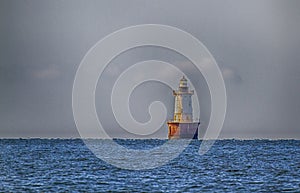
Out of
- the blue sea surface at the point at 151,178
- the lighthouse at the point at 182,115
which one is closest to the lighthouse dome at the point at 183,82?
the lighthouse at the point at 182,115

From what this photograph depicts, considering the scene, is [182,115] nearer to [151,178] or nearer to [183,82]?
[183,82]

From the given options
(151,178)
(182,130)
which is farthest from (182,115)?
(151,178)

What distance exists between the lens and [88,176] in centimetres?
5453

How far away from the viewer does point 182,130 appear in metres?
129

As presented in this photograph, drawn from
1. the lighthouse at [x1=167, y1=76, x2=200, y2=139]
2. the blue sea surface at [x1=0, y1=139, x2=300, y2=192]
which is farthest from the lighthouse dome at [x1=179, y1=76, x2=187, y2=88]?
the blue sea surface at [x1=0, y1=139, x2=300, y2=192]

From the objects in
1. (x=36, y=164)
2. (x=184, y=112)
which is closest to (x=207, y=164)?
(x=36, y=164)

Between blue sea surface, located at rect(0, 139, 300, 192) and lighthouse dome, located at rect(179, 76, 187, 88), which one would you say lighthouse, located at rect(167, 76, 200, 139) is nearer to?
lighthouse dome, located at rect(179, 76, 187, 88)

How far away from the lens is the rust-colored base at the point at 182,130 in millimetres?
128250

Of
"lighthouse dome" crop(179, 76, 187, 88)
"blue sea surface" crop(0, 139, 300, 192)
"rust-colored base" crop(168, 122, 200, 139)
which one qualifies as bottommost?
"blue sea surface" crop(0, 139, 300, 192)

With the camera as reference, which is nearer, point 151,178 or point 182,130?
point 151,178

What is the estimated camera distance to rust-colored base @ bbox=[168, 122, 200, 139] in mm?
128250

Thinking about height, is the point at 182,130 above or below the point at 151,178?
above

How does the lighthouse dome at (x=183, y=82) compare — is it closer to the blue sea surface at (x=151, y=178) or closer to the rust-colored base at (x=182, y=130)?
the rust-colored base at (x=182, y=130)

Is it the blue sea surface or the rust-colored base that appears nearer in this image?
the blue sea surface
